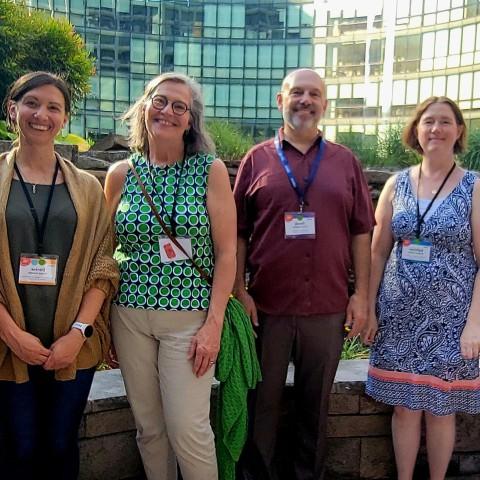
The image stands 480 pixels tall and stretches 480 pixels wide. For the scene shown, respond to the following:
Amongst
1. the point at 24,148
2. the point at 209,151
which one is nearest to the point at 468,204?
the point at 209,151

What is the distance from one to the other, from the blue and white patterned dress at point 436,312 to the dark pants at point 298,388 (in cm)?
30

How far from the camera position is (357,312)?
9.48ft

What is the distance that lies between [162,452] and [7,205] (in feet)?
3.87


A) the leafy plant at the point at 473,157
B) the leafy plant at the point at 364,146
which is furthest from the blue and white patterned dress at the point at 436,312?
the leafy plant at the point at 473,157

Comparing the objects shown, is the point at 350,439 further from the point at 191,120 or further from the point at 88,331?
the point at 191,120

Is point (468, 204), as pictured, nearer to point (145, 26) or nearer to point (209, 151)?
point (209, 151)

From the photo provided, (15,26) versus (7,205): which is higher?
(15,26)

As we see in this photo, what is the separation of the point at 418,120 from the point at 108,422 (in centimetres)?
206

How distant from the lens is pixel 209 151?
2625 millimetres

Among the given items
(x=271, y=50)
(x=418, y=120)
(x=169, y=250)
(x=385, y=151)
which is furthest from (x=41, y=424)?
(x=271, y=50)

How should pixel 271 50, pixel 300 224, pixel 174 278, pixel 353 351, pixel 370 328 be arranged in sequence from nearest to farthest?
pixel 174 278, pixel 300 224, pixel 370 328, pixel 353 351, pixel 271 50

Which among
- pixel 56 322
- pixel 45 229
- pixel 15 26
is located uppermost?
pixel 15 26

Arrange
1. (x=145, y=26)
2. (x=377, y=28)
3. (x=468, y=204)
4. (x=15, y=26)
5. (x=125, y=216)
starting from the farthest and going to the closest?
1. (x=145, y=26)
2. (x=377, y=28)
3. (x=15, y=26)
4. (x=468, y=204)
5. (x=125, y=216)

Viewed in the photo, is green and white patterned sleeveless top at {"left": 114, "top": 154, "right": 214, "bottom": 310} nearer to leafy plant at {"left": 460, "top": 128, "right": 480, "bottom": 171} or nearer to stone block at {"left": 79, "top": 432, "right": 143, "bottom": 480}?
stone block at {"left": 79, "top": 432, "right": 143, "bottom": 480}
